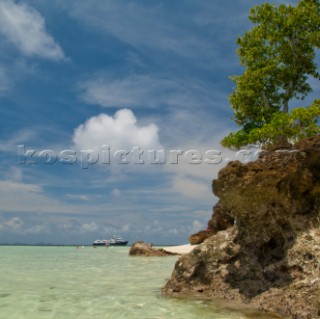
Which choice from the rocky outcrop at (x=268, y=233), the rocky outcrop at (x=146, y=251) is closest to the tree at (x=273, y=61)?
the rocky outcrop at (x=268, y=233)

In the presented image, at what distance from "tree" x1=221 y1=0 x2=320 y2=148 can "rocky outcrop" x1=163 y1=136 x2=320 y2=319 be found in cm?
980

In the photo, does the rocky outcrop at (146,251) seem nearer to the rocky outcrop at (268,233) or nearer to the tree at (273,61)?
the tree at (273,61)

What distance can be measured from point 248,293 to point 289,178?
10.1 ft

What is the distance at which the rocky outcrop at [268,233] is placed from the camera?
909cm

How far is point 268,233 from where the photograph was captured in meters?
10.2

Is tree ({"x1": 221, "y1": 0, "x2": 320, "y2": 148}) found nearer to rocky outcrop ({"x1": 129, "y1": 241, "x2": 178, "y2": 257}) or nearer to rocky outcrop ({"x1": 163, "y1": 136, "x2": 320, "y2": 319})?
rocky outcrop ({"x1": 163, "y1": 136, "x2": 320, "y2": 319})

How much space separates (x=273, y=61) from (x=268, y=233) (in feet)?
44.1

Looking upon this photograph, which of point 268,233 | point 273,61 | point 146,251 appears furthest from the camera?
point 146,251

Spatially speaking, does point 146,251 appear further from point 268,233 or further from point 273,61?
point 268,233

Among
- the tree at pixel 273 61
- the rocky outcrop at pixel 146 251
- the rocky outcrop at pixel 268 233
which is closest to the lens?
the rocky outcrop at pixel 268 233

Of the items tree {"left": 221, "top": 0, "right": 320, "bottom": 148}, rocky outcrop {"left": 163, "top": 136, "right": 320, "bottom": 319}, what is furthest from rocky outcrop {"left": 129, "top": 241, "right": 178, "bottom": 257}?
rocky outcrop {"left": 163, "top": 136, "right": 320, "bottom": 319}

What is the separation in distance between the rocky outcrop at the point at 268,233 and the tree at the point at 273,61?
9.80 metres

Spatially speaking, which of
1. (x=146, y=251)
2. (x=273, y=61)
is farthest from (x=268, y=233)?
(x=146, y=251)

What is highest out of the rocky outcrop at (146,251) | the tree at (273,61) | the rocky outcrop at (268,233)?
the tree at (273,61)
